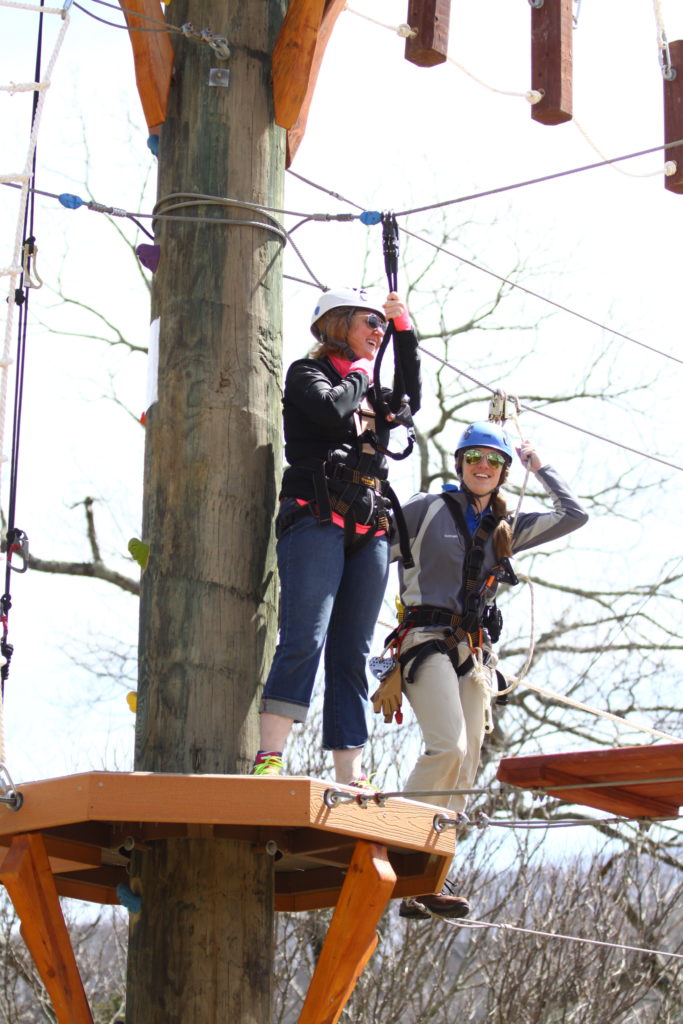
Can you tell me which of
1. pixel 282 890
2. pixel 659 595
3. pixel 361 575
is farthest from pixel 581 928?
pixel 361 575

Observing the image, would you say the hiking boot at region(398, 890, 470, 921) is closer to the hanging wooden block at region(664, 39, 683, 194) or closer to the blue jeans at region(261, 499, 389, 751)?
the blue jeans at region(261, 499, 389, 751)

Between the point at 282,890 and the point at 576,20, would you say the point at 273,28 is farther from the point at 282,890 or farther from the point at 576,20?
the point at 282,890

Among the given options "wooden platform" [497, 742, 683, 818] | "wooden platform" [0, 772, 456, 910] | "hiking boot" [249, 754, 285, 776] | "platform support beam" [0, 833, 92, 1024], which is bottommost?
"platform support beam" [0, 833, 92, 1024]

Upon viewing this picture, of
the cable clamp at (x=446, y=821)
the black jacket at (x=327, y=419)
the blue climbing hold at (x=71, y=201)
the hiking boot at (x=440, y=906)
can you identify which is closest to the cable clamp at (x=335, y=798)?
the cable clamp at (x=446, y=821)

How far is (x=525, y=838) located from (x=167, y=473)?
10.7 metres

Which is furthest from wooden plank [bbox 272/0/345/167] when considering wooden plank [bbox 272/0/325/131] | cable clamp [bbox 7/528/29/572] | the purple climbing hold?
cable clamp [bbox 7/528/29/572]

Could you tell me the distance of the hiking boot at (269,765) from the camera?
4.04 metres

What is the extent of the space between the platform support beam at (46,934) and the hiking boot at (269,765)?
68 cm

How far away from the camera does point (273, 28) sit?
489 centimetres

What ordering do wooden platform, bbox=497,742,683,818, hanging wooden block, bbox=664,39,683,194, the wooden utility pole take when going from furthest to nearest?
hanging wooden block, bbox=664,39,683,194 → the wooden utility pole → wooden platform, bbox=497,742,683,818

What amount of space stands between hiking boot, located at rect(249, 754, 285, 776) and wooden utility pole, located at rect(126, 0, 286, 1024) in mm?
112

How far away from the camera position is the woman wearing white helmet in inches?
165

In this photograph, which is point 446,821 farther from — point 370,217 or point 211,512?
point 370,217

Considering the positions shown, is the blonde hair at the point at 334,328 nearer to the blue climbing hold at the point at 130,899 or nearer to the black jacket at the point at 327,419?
the black jacket at the point at 327,419
